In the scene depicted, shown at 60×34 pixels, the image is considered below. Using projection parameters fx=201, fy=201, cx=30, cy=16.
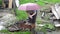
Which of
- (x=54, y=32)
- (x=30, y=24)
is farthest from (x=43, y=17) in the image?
(x=30, y=24)

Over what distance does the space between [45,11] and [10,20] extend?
2066 mm

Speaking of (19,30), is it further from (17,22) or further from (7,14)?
(7,14)

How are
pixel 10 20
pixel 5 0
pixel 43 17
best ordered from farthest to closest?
pixel 5 0
pixel 43 17
pixel 10 20

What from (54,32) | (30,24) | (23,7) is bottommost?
(54,32)

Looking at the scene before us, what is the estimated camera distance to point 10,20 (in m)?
9.02

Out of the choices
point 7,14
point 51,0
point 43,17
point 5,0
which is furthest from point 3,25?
point 51,0

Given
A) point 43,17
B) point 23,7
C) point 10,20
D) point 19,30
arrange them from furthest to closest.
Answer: point 43,17 < point 10,20 < point 19,30 < point 23,7

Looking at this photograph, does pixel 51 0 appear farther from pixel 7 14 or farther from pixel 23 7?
pixel 23 7

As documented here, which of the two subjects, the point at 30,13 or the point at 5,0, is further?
the point at 5,0

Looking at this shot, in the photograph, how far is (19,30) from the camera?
8.24 meters

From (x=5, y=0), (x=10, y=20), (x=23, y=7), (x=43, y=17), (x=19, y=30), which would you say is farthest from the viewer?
(x=5, y=0)

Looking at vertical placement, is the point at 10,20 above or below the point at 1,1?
below

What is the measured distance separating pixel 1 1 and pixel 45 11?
2.80 metres

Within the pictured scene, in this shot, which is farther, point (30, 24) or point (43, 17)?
point (43, 17)
